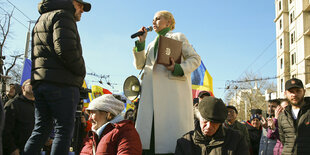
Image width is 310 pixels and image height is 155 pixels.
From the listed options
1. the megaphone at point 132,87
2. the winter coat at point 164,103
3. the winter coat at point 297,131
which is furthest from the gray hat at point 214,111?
the winter coat at point 297,131

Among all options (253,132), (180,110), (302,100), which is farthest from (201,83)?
(180,110)

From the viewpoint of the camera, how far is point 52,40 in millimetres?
3100

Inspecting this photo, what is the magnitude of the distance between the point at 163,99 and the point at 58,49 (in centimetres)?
133

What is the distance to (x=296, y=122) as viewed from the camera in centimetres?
454

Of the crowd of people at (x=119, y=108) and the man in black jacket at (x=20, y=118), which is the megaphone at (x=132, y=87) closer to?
the crowd of people at (x=119, y=108)

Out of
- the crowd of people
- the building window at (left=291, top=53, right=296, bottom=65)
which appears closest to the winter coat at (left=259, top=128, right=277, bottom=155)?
the crowd of people

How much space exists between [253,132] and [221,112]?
5.71m

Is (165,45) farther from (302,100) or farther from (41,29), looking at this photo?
(302,100)

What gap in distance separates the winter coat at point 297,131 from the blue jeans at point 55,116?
3.14 m

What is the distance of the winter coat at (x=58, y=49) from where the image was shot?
116 inches

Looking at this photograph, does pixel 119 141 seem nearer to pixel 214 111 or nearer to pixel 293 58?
pixel 214 111

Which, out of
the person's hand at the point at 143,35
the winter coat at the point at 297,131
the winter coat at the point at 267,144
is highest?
the person's hand at the point at 143,35

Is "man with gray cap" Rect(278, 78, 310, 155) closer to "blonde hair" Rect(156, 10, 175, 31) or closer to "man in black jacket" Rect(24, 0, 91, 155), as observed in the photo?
"blonde hair" Rect(156, 10, 175, 31)

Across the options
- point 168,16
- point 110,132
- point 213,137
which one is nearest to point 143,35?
point 168,16
